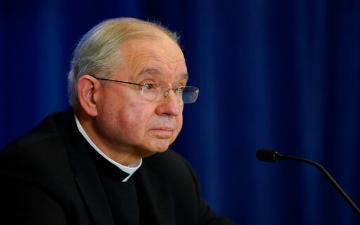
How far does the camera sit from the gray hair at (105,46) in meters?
1.48

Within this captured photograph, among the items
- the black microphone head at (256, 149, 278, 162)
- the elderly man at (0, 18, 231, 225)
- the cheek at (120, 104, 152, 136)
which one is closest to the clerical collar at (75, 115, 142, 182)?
the elderly man at (0, 18, 231, 225)

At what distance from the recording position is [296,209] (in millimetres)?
2775

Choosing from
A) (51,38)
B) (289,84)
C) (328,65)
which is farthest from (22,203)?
(328,65)

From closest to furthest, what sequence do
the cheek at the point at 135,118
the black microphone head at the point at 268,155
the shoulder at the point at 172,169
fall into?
the cheek at the point at 135,118
the black microphone head at the point at 268,155
the shoulder at the point at 172,169

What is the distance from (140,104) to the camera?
4.82ft

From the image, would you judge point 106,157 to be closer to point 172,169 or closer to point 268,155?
point 172,169

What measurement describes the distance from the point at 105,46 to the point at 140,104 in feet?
0.64

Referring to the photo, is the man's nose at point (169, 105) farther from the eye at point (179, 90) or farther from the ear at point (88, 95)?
the ear at point (88, 95)

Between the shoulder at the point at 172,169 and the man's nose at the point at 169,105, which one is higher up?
the man's nose at the point at 169,105

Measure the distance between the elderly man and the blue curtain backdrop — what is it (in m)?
0.68

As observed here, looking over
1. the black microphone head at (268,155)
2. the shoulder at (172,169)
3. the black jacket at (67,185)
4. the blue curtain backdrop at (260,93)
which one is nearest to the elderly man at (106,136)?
the black jacket at (67,185)

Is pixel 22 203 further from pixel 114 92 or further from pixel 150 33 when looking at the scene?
pixel 150 33

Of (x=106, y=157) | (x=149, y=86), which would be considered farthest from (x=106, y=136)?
(x=149, y=86)

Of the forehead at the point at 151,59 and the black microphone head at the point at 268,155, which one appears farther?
the black microphone head at the point at 268,155
